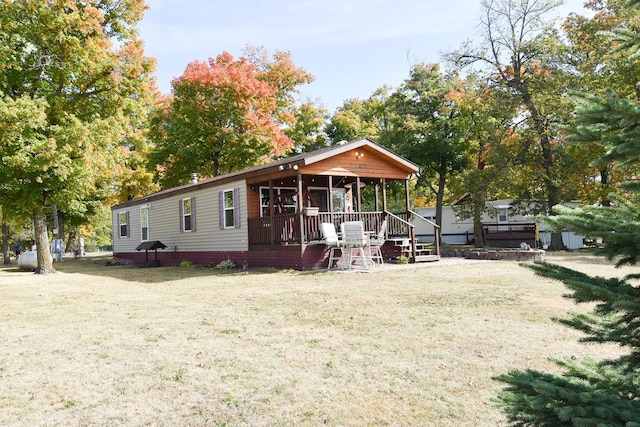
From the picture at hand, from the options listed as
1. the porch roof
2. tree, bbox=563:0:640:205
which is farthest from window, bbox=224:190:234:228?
tree, bbox=563:0:640:205

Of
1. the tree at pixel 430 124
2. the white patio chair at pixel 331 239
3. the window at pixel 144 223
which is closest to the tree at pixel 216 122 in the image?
the window at pixel 144 223

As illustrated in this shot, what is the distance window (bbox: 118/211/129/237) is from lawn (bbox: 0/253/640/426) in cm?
1523

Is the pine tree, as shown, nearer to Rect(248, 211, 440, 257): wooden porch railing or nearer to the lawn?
the lawn

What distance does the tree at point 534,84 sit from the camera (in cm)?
2202

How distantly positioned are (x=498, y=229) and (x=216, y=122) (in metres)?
18.8

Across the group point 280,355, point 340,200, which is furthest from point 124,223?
point 280,355

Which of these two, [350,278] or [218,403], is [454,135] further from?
[218,403]

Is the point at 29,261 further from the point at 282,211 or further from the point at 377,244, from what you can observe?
the point at 377,244

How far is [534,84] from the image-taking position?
73.5ft

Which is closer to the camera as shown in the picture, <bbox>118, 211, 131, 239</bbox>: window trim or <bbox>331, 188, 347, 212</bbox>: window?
<bbox>331, 188, 347, 212</bbox>: window

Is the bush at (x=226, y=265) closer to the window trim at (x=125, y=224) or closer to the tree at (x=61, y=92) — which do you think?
the tree at (x=61, y=92)

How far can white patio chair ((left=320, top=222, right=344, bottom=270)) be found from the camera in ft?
42.6

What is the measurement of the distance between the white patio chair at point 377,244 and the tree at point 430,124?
13062 millimetres

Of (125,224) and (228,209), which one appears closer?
(228,209)
